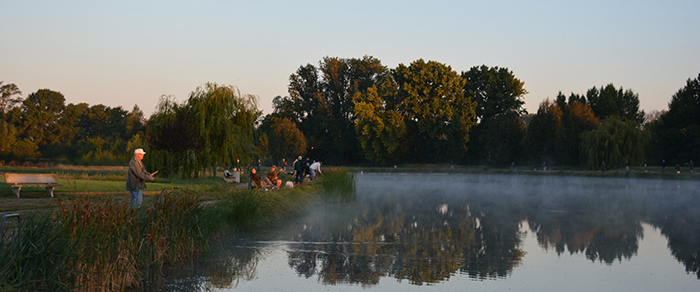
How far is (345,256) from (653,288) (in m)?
5.31

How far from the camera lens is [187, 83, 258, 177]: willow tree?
2958 cm

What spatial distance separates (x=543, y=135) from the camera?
5950cm

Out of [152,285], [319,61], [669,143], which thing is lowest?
[152,285]

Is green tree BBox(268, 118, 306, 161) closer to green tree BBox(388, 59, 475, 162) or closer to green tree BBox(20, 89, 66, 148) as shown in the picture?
green tree BBox(388, 59, 475, 162)

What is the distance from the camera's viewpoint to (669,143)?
175 feet

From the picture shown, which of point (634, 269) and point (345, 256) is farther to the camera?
point (345, 256)

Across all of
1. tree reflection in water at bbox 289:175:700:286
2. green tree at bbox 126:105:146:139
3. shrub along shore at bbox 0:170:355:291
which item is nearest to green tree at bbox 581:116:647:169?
tree reflection in water at bbox 289:175:700:286

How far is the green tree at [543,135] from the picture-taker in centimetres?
5922

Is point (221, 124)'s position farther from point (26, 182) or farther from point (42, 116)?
point (42, 116)

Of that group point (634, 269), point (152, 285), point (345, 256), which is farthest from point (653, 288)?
point (152, 285)

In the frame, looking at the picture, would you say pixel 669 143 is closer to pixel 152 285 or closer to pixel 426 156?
pixel 426 156

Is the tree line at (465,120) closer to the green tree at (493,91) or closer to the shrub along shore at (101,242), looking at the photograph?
the green tree at (493,91)

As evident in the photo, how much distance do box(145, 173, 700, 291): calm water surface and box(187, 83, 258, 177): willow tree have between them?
1133cm

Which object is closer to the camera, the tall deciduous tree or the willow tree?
the willow tree
